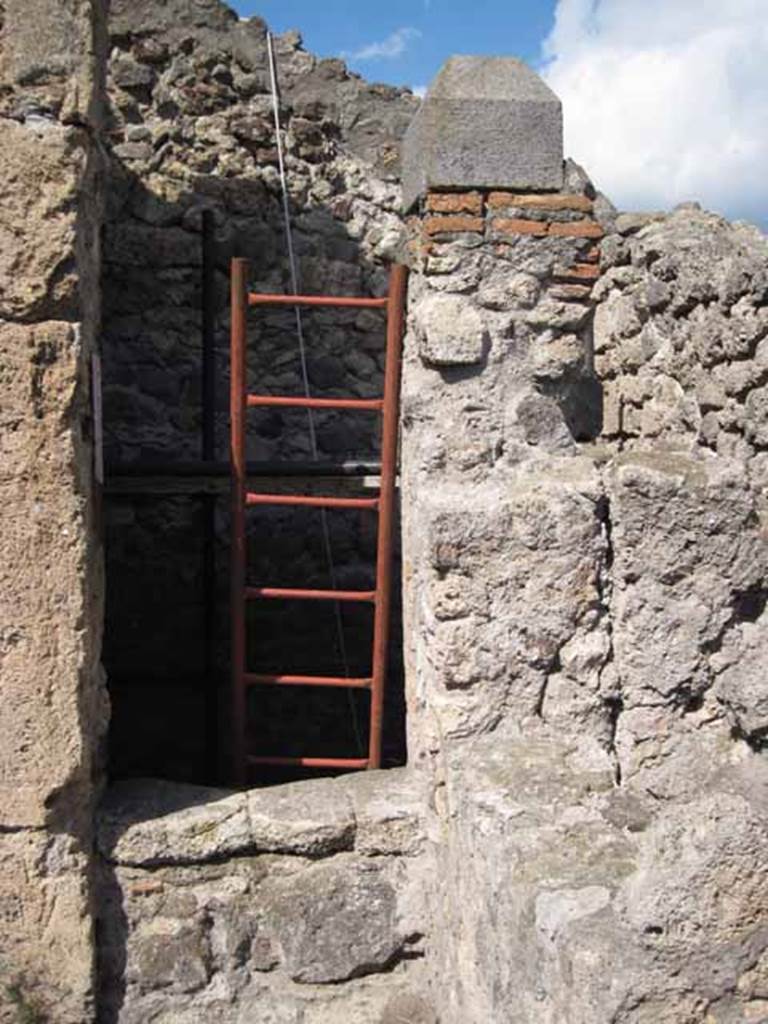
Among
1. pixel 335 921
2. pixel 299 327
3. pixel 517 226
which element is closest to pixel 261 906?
pixel 335 921

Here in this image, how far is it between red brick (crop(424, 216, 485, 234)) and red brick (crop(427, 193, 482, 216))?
0.08ft

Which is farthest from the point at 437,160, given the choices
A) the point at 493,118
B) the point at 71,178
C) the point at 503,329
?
the point at 71,178

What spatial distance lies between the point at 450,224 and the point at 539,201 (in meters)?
0.29

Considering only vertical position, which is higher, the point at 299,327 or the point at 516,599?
the point at 299,327

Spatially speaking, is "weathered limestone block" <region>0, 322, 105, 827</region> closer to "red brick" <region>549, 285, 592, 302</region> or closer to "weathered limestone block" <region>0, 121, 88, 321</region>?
"weathered limestone block" <region>0, 121, 88, 321</region>

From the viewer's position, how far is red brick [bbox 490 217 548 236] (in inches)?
136

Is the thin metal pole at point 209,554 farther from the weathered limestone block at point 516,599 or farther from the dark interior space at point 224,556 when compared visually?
the weathered limestone block at point 516,599

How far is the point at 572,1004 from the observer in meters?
2.29

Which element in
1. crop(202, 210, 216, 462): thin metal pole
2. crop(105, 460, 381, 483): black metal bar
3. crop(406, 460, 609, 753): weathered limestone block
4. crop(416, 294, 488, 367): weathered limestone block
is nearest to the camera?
crop(406, 460, 609, 753): weathered limestone block

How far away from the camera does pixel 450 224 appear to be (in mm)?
3445

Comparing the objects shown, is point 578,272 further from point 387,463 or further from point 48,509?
point 48,509

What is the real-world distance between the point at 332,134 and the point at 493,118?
2.43 meters

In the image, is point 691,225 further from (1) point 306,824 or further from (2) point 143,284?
(2) point 143,284

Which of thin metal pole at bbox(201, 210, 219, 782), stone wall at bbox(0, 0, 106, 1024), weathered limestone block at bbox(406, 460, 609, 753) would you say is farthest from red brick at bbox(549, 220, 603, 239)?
thin metal pole at bbox(201, 210, 219, 782)
